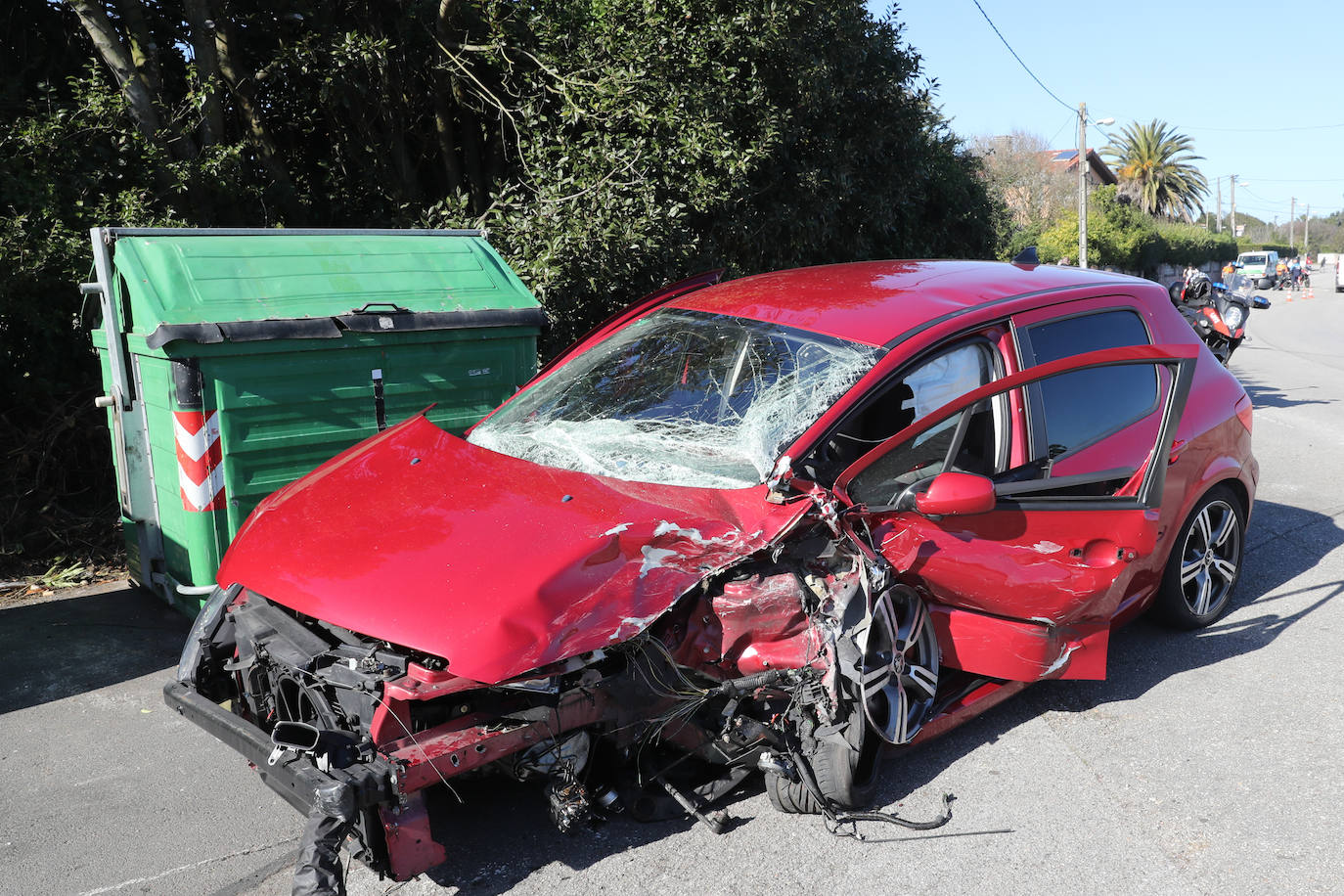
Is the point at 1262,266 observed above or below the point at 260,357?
below

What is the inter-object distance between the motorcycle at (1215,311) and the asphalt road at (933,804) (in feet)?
11.6

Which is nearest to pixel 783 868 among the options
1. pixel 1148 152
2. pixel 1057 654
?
pixel 1057 654

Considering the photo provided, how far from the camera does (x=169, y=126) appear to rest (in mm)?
7871

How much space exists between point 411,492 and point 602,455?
0.68m

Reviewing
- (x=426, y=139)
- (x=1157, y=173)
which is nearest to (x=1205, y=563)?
(x=426, y=139)

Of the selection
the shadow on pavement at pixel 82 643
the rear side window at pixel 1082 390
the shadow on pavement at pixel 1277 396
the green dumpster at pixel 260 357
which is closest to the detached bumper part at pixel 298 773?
the green dumpster at pixel 260 357

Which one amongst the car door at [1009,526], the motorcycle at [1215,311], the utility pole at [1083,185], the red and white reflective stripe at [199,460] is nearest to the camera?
the car door at [1009,526]

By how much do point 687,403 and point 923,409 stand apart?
0.87 metres

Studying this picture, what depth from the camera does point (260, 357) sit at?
4.83 metres

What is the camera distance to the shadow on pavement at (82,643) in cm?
468

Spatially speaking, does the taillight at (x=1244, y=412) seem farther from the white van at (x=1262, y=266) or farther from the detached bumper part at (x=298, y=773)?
the white van at (x=1262, y=266)

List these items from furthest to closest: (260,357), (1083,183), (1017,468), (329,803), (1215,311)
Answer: (1083,183), (1215,311), (260,357), (1017,468), (329,803)

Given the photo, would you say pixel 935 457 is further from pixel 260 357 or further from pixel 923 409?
pixel 260 357

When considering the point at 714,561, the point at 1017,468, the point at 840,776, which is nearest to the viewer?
the point at 714,561
